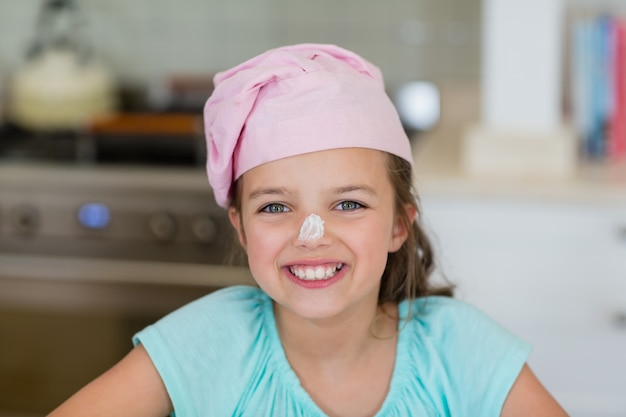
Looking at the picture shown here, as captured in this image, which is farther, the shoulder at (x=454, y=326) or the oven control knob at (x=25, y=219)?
the oven control knob at (x=25, y=219)

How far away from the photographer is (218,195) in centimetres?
149

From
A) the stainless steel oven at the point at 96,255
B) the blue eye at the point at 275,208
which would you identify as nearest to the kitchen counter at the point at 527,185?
the stainless steel oven at the point at 96,255

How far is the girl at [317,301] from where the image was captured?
1.37m

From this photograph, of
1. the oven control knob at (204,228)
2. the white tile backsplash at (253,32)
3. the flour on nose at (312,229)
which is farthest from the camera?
the white tile backsplash at (253,32)

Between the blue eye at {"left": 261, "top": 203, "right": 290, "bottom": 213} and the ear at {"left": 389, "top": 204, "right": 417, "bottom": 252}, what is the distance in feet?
0.65

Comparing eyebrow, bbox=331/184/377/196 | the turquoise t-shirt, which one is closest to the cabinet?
the turquoise t-shirt

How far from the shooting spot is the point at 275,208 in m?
1.41

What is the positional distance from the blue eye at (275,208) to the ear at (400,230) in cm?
20

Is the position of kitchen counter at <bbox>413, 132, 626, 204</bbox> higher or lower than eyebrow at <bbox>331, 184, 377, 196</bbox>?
lower

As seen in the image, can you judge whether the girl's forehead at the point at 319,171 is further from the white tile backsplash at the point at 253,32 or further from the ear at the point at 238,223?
the white tile backsplash at the point at 253,32

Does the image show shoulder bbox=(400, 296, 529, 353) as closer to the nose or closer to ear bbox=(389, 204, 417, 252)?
ear bbox=(389, 204, 417, 252)

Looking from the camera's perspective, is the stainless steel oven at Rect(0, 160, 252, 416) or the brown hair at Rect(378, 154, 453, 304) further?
the stainless steel oven at Rect(0, 160, 252, 416)

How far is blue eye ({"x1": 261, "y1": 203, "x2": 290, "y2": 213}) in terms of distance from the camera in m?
1.40

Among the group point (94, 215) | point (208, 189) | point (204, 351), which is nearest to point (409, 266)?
point (204, 351)
